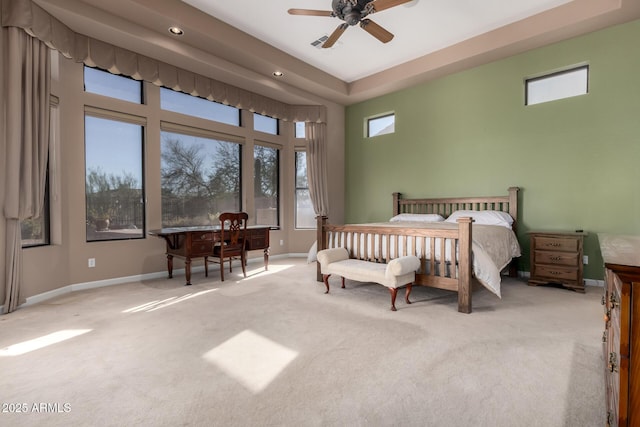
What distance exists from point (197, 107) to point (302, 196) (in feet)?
8.24

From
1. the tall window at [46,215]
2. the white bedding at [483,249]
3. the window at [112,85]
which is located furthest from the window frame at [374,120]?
the tall window at [46,215]

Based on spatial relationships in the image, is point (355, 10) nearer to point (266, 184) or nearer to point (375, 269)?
point (375, 269)

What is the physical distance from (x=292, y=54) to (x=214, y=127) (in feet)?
5.60

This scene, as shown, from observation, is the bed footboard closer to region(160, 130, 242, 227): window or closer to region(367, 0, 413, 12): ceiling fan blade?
region(367, 0, 413, 12): ceiling fan blade

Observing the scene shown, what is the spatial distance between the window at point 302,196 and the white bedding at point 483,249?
2.39m

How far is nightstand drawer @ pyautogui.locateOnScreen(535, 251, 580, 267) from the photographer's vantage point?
352 cm

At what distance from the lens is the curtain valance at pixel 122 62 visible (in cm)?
289

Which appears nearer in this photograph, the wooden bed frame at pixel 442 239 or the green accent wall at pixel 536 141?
the wooden bed frame at pixel 442 239

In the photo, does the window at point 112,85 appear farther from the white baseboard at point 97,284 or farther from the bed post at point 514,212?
the bed post at point 514,212

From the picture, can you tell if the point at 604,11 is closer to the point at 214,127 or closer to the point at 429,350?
the point at 429,350

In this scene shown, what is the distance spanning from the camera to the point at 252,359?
1990 mm

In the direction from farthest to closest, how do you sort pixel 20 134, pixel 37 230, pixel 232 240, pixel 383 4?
pixel 232 240
pixel 37 230
pixel 20 134
pixel 383 4

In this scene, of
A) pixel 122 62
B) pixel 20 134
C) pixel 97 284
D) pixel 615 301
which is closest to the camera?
pixel 615 301

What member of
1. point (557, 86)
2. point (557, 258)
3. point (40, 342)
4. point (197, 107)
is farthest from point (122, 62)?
point (557, 258)
